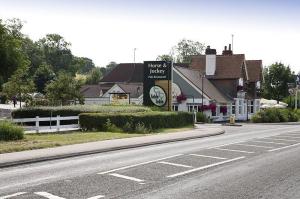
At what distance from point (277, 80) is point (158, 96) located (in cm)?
5309

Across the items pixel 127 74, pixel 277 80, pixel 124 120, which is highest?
pixel 127 74

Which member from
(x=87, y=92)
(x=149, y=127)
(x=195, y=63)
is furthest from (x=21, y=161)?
(x=87, y=92)

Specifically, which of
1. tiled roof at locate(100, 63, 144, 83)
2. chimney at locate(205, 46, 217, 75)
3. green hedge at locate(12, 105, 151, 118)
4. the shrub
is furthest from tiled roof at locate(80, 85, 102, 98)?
the shrub

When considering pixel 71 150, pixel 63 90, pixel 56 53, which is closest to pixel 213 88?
pixel 63 90

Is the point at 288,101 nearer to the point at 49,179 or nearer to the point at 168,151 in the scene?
the point at 168,151

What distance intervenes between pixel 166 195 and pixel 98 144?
11319 millimetres

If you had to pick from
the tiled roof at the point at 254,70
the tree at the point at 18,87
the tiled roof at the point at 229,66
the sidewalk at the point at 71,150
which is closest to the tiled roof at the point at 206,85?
the tiled roof at the point at 229,66

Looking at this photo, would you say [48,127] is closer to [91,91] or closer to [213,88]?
[213,88]

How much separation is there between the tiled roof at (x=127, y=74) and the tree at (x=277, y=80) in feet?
68.4

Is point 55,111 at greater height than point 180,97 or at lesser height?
lesser

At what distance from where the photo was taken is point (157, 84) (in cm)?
4044

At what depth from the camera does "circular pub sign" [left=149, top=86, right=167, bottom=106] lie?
40406mm

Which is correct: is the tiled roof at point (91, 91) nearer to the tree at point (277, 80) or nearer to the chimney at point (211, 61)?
the chimney at point (211, 61)

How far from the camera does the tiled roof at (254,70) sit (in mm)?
69700
